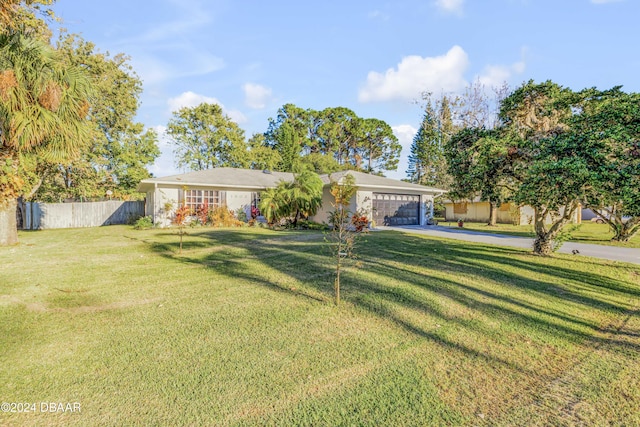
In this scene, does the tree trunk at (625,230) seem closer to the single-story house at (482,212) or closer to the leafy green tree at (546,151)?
the leafy green tree at (546,151)

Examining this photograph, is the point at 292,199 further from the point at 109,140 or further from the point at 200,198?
the point at 109,140

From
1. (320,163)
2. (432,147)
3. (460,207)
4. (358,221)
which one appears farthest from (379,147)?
(358,221)

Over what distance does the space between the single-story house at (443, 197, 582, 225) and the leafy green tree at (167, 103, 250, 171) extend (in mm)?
22476

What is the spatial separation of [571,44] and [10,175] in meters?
15.9

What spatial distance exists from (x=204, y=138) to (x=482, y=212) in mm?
29803

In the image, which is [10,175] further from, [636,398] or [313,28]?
[636,398]

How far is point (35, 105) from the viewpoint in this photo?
805cm

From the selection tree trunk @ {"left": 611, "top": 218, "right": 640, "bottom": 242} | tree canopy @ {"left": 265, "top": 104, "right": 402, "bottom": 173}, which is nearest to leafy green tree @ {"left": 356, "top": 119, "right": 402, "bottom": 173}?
tree canopy @ {"left": 265, "top": 104, "right": 402, "bottom": 173}

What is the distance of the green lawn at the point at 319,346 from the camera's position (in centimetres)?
275

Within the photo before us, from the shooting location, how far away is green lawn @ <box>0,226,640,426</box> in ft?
9.04

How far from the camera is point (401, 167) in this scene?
160 ft

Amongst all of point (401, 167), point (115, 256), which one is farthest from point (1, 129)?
point (401, 167)

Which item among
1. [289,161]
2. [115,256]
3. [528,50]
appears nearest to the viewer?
[115,256]

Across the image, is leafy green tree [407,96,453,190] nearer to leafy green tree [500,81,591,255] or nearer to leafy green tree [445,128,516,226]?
leafy green tree [500,81,591,255]
